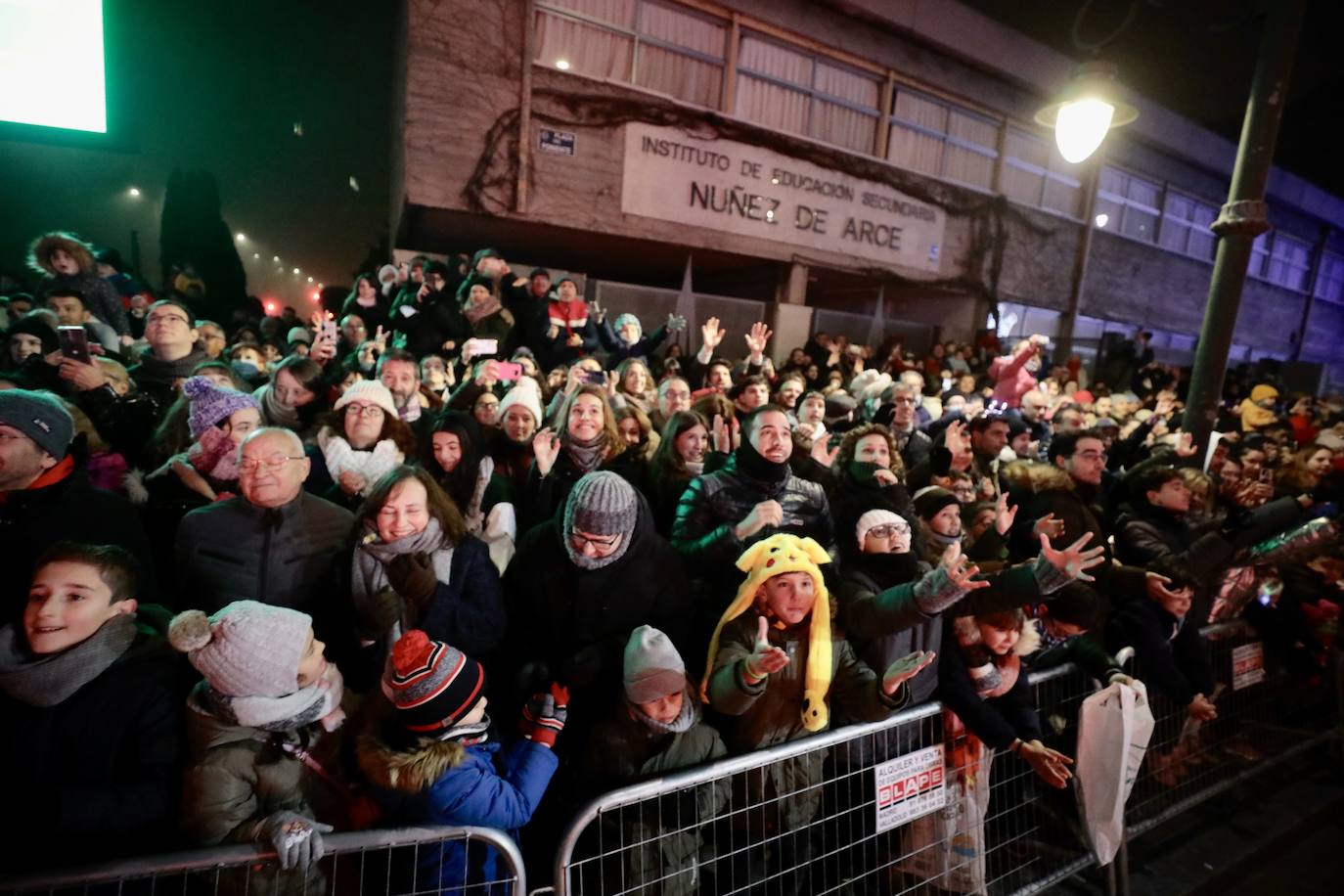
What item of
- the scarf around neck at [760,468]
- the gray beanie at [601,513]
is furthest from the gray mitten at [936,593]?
the gray beanie at [601,513]

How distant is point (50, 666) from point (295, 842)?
855mm

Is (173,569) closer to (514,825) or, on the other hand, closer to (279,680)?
(279,680)

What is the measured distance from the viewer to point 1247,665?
3.56 metres

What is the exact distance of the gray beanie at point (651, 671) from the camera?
2066 millimetres

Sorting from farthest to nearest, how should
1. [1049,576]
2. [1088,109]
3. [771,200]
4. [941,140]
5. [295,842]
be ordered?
[941,140], [771,200], [1088,109], [1049,576], [295,842]

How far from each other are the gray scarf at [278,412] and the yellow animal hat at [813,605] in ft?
10.1

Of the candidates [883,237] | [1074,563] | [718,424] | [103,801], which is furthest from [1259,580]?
[883,237]

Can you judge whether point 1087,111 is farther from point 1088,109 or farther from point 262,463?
point 262,463

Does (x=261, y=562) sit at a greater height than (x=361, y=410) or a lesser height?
lesser

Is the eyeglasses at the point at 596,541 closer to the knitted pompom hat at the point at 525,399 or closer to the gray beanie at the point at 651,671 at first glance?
the gray beanie at the point at 651,671

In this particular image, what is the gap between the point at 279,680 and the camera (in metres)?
1.77

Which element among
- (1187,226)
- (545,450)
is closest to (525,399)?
(545,450)

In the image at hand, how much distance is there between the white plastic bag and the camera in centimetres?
252

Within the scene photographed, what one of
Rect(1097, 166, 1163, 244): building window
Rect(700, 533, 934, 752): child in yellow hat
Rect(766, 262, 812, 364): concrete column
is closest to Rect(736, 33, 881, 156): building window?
Rect(766, 262, 812, 364): concrete column
